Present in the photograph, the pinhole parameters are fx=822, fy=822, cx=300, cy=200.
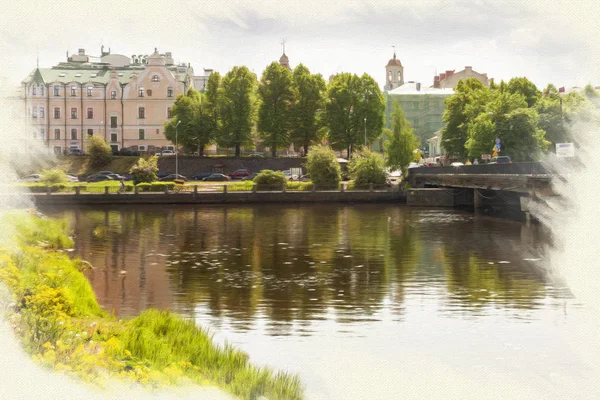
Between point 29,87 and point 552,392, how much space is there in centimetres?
12627

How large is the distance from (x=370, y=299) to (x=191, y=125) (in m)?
94.8

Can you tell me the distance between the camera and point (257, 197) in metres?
89.4

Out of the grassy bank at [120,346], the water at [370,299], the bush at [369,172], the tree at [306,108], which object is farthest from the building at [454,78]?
the grassy bank at [120,346]

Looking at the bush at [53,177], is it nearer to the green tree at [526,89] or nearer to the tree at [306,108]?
the tree at [306,108]

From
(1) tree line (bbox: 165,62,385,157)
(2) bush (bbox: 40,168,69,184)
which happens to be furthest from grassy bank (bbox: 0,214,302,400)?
(1) tree line (bbox: 165,62,385,157)

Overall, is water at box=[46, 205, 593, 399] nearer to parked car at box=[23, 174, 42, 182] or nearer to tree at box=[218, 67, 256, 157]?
parked car at box=[23, 174, 42, 182]

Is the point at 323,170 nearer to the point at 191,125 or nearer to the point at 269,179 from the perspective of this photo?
the point at 269,179

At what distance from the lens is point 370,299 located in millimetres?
28375

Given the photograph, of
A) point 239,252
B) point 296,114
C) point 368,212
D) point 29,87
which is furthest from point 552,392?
point 29,87

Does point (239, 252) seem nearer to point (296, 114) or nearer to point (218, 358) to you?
point (218, 358)

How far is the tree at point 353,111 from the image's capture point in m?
116

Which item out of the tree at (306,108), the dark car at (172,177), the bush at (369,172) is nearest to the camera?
the bush at (369,172)

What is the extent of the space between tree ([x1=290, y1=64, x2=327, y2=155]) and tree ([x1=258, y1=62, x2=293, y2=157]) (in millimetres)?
976

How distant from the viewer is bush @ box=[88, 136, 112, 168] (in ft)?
386
